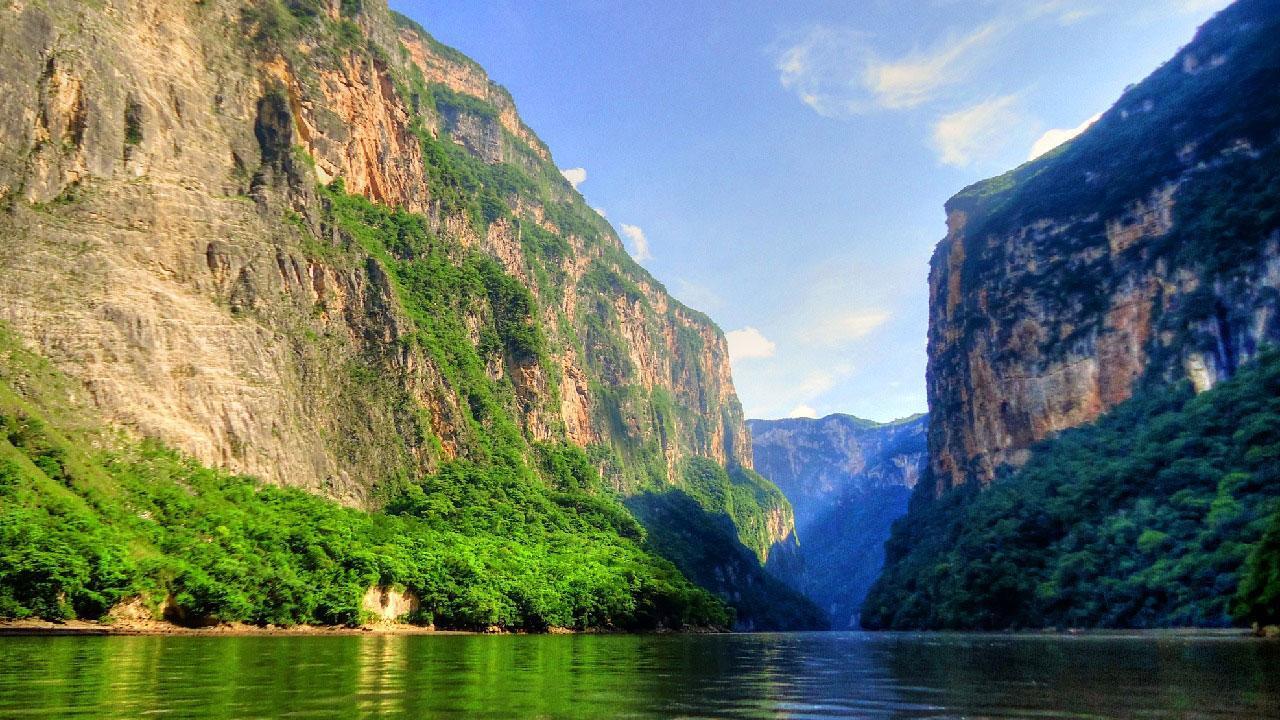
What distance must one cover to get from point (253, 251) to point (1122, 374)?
400ft

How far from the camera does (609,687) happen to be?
18234mm

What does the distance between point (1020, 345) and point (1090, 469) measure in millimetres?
44532

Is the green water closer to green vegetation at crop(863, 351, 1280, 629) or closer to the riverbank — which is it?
the riverbank

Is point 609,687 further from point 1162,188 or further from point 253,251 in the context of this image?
point 1162,188

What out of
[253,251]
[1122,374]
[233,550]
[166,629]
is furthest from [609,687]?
[1122,374]

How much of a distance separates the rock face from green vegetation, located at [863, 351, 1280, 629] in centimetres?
859

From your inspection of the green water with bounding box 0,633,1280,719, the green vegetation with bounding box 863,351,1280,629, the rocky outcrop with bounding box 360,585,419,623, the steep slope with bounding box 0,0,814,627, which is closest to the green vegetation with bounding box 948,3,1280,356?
the green vegetation with bounding box 863,351,1280,629

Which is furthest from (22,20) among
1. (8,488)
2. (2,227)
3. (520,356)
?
(520,356)

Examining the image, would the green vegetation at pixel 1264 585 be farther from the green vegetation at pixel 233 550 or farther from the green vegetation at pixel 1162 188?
the green vegetation at pixel 1162 188

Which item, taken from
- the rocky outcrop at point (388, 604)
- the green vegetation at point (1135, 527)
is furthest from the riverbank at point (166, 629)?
the green vegetation at point (1135, 527)

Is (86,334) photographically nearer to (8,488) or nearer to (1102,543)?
(8,488)

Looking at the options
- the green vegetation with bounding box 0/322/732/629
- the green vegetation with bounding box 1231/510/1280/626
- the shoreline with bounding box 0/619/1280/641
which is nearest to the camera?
the green vegetation with bounding box 1231/510/1280/626

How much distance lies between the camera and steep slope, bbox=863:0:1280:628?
71.7m

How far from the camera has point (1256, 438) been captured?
69.7 metres
